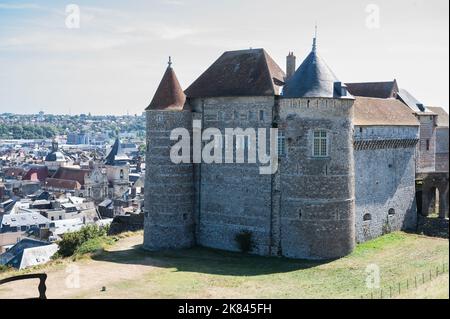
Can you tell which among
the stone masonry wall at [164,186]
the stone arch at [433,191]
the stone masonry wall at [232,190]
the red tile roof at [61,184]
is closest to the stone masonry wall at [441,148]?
the stone arch at [433,191]

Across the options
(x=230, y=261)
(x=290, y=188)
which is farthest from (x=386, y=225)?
(x=230, y=261)

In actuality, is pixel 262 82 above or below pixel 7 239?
above

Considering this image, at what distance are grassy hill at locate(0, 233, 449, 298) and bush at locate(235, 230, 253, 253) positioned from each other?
60cm

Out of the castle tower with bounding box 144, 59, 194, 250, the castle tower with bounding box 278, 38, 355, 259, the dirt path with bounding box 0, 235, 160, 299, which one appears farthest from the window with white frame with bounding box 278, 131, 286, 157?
the dirt path with bounding box 0, 235, 160, 299

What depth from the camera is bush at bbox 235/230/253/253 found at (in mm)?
32219

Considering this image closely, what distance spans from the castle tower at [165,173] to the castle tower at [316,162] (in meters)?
6.31

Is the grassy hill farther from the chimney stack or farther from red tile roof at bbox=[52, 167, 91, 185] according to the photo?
red tile roof at bbox=[52, 167, 91, 185]

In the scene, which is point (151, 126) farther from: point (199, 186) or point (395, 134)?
point (395, 134)

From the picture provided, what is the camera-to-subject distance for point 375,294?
22641mm

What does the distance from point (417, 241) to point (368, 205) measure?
3.51 metres

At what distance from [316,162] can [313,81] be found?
4199 mm

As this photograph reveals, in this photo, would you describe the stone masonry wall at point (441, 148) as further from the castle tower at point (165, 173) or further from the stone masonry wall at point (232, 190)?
the castle tower at point (165, 173)

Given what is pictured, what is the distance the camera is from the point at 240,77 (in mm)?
32906
